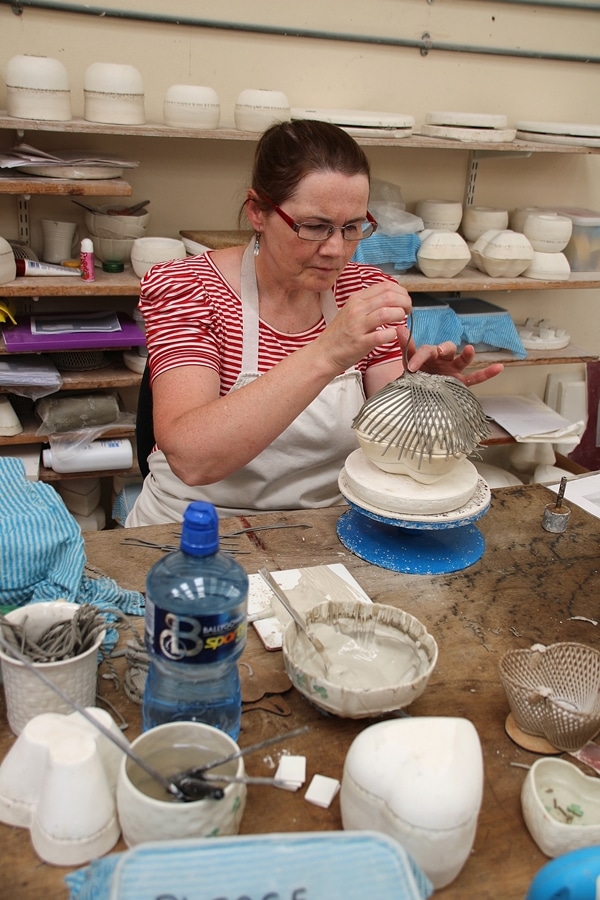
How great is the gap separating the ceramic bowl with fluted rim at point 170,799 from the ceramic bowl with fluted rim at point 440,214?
91.5 inches

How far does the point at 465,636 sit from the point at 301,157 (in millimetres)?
1007

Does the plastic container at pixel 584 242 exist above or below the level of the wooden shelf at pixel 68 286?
above

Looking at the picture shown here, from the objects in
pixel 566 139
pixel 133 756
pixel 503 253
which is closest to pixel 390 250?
pixel 503 253

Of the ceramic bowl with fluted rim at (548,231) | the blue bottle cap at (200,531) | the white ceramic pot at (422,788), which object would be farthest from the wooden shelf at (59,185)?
the white ceramic pot at (422,788)

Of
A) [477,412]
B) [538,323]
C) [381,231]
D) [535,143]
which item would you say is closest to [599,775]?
[477,412]

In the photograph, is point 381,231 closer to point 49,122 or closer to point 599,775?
point 49,122

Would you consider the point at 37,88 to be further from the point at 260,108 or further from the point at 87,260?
the point at 260,108

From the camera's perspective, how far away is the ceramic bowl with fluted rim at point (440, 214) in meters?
2.82

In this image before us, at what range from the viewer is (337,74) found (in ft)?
9.07

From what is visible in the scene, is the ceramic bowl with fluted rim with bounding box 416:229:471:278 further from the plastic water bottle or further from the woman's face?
the plastic water bottle

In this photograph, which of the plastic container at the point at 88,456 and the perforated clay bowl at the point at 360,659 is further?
the plastic container at the point at 88,456

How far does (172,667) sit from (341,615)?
333 millimetres

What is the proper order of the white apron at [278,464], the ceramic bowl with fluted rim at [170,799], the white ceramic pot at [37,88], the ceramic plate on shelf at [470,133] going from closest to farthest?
1. the ceramic bowl with fluted rim at [170,799]
2. the white apron at [278,464]
3. the white ceramic pot at [37,88]
4. the ceramic plate on shelf at [470,133]

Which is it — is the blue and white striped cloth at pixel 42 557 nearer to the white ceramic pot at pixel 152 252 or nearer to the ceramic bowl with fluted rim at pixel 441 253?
the white ceramic pot at pixel 152 252
